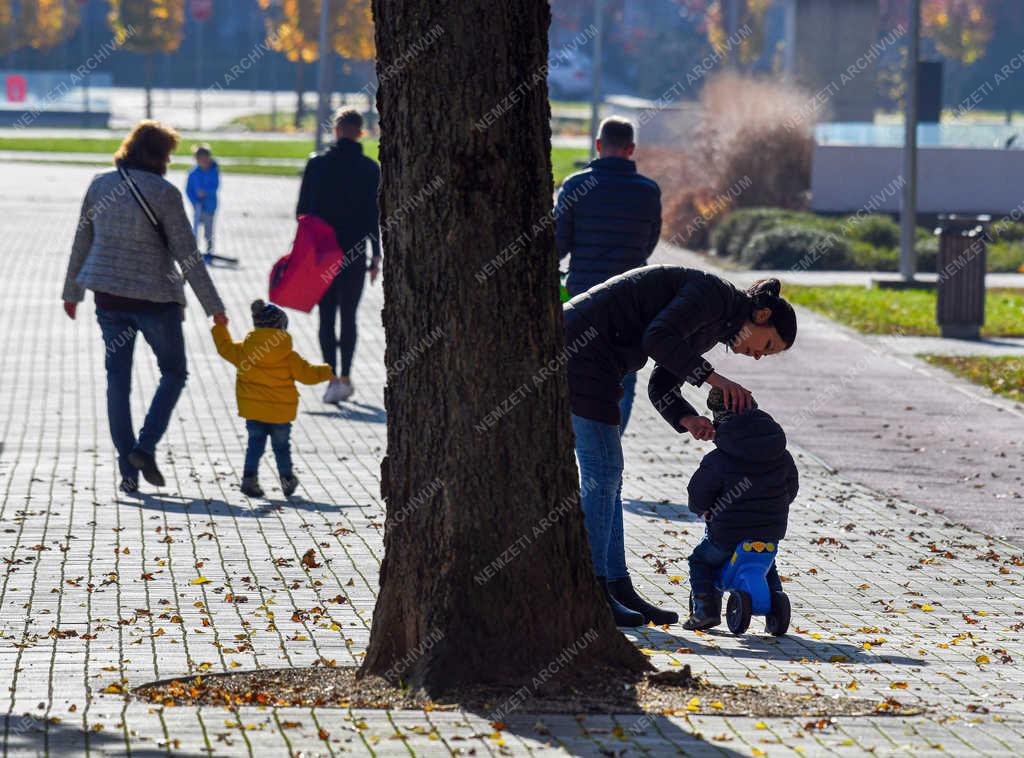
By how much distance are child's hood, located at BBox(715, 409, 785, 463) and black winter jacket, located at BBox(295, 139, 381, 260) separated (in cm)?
601

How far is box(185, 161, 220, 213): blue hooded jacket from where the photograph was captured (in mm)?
23953

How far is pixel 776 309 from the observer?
5945 millimetres

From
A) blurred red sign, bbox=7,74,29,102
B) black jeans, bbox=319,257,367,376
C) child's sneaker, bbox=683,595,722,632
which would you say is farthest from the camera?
blurred red sign, bbox=7,74,29,102

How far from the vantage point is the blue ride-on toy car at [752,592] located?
20.7ft

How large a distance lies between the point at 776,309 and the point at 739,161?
73.8 ft

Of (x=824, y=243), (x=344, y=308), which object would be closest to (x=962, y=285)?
(x=344, y=308)

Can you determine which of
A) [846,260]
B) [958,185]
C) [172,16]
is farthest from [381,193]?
[172,16]

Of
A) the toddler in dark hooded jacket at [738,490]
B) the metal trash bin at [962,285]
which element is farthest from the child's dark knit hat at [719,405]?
the metal trash bin at [962,285]

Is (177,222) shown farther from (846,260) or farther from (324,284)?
(846,260)

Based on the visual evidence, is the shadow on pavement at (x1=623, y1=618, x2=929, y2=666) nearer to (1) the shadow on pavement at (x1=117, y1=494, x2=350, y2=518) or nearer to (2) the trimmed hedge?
(1) the shadow on pavement at (x1=117, y1=494, x2=350, y2=518)

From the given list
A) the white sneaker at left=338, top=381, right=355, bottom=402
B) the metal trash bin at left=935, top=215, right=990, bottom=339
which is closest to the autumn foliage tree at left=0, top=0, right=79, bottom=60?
the metal trash bin at left=935, top=215, right=990, bottom=339

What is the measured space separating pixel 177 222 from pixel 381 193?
3951 millimetres

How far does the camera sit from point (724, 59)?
55.3 metres

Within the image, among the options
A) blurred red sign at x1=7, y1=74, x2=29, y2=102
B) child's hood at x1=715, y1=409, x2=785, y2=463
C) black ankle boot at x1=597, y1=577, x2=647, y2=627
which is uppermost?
blurred red sign at x1=7, y1=74, x2=29, y2=102
